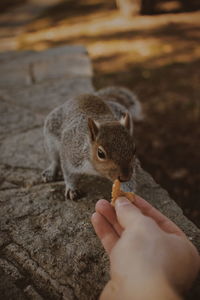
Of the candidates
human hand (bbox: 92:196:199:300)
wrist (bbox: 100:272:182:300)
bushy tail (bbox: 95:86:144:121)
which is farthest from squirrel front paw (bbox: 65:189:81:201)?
bushy tail (bbox: 95:86:144:121)

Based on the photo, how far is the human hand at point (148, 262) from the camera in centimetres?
128

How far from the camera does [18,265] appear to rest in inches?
67.9

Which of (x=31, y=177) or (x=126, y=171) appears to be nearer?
(x=126, y=171)

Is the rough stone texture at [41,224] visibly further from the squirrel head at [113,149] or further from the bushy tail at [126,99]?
the bushy tail at [126,99]

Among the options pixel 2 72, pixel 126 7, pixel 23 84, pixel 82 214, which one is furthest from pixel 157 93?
pixel 126 7

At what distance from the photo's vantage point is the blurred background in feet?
10.2

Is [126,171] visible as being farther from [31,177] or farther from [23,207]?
[31,177]

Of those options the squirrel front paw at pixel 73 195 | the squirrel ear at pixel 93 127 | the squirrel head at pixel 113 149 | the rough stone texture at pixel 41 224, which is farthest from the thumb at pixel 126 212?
the squirrel front paw at pixel 73 195

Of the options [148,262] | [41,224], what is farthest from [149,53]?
[148,262]

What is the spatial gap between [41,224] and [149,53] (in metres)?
3.90

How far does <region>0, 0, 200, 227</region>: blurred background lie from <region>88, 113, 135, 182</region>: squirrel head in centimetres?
83

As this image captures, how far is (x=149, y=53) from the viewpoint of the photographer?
533 cm

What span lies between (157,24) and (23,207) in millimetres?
5382

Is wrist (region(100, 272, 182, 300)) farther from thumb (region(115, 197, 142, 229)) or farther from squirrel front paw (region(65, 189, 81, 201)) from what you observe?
squirrel front paw (region(65, 189, 81, 201))
